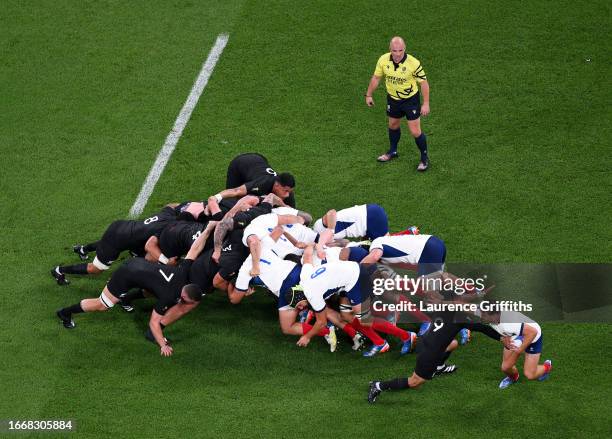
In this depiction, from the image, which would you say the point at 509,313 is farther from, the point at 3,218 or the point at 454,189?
the point at 3,218

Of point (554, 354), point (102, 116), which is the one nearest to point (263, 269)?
point (554, 354)

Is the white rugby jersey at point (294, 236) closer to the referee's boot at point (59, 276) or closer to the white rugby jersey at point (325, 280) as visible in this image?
the white rugby jersey at point (325, 280)

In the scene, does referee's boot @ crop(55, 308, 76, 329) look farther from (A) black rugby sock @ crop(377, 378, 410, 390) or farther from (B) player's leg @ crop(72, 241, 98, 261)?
(A) black rugby sock @ crop(377, 378, 410, 390)

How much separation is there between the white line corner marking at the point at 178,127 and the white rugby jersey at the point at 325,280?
3.64m

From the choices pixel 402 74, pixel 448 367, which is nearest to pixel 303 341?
pixel 448 367

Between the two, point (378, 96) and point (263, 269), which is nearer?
Answer: point (263, 269)

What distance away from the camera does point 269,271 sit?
12.6 m

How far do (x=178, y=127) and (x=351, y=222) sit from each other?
4.20 meters

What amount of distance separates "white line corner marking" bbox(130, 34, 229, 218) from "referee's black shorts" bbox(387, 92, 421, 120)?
11.3 ft

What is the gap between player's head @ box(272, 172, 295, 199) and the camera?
13.5 meters

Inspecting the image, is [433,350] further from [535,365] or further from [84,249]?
[84,249]

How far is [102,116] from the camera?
55.1ft

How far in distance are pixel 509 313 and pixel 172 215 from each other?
181 inches

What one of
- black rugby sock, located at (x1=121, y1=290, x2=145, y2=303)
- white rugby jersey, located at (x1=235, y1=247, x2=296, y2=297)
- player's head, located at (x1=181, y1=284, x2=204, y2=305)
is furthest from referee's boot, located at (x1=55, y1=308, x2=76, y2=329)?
white rugby jersey, located at (x1=235, y1=247, x2=296, y2=297)
